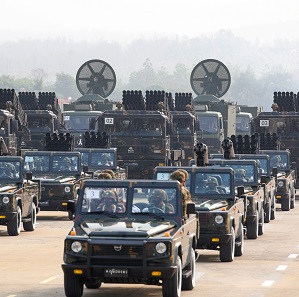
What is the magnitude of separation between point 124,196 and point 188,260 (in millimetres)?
1209

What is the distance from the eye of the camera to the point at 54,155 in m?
34.9

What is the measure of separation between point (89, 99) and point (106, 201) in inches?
1534

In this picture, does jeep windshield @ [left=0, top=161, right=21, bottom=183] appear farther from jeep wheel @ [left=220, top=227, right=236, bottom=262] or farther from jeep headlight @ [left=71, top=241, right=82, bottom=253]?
jeep headlight @ [left=71, top=241, right=82, bottom=253]

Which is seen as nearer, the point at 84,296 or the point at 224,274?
the point at 84,296

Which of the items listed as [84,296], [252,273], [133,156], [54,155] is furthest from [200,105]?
[84,296]

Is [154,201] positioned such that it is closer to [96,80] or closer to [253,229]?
[253,229]

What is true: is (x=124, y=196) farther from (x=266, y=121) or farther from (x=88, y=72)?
(x=88, y=72)

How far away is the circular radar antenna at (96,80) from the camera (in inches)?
2287

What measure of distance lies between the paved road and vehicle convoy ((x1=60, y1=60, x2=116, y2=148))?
893 inches

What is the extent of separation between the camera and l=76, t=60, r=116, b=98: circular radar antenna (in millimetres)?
58094

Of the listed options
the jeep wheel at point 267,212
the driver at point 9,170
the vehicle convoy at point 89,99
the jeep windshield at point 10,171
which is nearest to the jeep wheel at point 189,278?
the jeep windshield at point 10,171

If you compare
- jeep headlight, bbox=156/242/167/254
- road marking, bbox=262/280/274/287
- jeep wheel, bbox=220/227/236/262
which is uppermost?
jeep headlight, bbox=156/242/167/254

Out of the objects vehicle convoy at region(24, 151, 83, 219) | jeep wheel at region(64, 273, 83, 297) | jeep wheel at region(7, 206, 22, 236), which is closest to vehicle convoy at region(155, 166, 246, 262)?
jeep wheel at region(7, 206, 22, 236)

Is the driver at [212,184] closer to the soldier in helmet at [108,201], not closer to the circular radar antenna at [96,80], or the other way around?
the soldier in helmet at [108,201]
